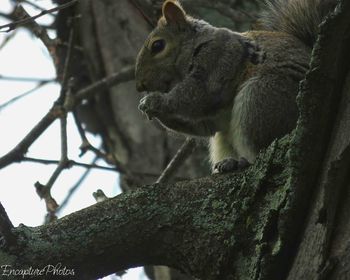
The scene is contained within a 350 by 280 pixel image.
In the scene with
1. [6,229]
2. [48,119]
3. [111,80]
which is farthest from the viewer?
[111,80]

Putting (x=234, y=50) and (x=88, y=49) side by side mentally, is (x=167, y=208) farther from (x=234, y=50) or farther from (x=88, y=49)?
(x=88, y=49)

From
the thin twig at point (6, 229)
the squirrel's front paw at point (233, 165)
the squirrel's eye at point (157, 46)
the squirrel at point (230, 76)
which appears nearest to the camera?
the thin twig at point (6, 229)

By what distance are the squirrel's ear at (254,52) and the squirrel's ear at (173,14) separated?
465 millimetres

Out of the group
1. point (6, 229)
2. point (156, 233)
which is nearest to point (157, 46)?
point (156, 233)

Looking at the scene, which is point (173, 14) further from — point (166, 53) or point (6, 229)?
point (6, 229)

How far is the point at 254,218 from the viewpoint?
2162 millimetres

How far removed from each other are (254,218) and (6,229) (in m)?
0.72

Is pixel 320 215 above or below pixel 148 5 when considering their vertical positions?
below

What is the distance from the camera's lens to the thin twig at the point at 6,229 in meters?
2.11

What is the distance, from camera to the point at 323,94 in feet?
6.60

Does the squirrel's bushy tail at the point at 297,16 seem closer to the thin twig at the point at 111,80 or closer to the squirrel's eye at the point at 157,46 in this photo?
the squirrel's eye at the point at 157,46

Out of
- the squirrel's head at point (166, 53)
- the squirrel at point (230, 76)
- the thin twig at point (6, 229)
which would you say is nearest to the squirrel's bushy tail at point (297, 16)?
the squirrel at point (230, 76)

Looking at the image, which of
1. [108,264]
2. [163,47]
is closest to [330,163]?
[108,264]

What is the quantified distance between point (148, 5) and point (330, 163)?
80.0 inches
